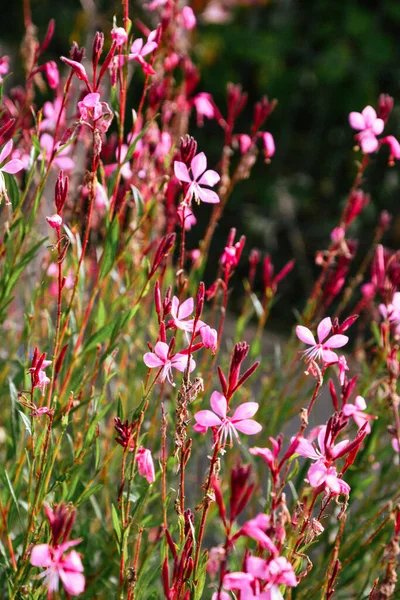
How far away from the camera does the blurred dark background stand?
161 inches

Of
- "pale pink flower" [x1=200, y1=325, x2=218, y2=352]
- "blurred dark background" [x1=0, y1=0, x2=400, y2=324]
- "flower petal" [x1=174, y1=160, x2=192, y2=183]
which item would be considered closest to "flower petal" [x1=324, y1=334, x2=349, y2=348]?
"pale pink flower" [x1=200, y1=325, x2=218, y2=352]

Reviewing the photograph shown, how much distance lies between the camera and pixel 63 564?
2.23 feet

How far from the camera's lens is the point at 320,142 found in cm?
432

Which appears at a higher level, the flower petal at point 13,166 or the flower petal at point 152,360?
the flower petal at point 13,166

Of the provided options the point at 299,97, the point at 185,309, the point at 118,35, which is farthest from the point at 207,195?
the point at 299,97

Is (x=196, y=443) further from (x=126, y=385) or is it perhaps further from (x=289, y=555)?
(x=289, y=555)

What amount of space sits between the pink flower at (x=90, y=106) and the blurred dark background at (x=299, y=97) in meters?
3.05

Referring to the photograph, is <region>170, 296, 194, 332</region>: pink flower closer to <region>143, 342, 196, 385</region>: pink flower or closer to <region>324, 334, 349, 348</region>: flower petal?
<region>143, 342, 196, 385</region>: pink flower

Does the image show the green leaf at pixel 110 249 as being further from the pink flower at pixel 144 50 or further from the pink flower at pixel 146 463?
the pink flower at pixel 146 463

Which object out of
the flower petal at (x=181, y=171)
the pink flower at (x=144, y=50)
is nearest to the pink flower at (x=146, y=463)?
the flower petal at (x=181, y=171)

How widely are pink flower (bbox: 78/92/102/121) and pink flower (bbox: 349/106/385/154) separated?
46cm

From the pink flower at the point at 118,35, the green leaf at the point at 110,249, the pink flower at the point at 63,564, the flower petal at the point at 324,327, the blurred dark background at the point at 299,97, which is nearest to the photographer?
the pink flower at the point at 63,564

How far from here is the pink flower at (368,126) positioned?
1.25m

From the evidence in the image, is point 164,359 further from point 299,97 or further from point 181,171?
point 299,97
